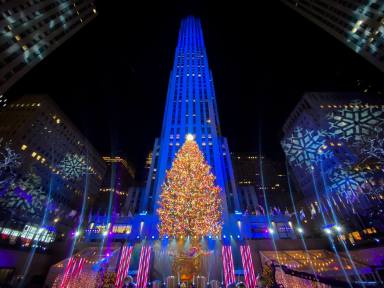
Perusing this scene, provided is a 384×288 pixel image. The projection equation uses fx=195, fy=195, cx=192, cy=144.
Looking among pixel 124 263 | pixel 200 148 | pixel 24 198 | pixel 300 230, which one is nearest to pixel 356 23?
pixel 200 148

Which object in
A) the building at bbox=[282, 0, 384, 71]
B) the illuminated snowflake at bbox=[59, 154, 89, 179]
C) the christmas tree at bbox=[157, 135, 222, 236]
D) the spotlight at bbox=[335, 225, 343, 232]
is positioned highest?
the building at bbox=[282, 0, 384, 71]

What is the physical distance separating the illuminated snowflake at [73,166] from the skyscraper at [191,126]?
98.1ft

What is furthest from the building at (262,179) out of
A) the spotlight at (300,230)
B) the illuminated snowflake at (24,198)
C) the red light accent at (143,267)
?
the illuminated snowflake at (24,198)

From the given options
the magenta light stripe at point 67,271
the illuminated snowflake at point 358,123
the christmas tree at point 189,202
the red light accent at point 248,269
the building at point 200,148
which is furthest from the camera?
the building at point 200,148

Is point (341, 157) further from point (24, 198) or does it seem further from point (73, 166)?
point (73, 166)

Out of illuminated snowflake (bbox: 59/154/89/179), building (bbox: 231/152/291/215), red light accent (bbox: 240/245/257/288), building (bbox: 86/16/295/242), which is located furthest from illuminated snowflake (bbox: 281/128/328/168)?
illuminated snowflake (bbox: 59/154/89/179)

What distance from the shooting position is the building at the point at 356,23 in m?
33.0

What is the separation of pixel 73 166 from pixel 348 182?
251 feet

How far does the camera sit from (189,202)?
515 inches

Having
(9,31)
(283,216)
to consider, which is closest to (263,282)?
(283,216)

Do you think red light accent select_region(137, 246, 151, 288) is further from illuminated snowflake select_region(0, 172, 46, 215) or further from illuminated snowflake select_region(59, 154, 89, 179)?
illuminated snowflake select_region(59, 154, 89, 179)

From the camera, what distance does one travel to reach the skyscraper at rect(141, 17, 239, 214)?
40.6m

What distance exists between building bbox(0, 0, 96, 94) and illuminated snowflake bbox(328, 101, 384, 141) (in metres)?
59.3

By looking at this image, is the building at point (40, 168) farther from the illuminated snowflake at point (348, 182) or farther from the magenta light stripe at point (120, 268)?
the illuminated snowflake at point (348, 182)
